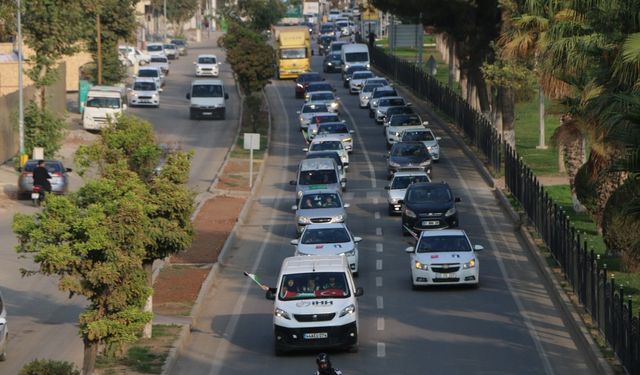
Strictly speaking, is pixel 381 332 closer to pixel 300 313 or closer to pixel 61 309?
pixel 300 313

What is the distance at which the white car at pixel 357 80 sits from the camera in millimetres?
85375

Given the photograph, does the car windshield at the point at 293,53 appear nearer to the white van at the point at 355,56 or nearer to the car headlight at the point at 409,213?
the white van at the point at 355,56

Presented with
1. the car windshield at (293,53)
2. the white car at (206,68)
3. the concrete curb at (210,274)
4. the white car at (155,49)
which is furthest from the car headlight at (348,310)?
the white car at (155,49)

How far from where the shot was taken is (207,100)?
246ft

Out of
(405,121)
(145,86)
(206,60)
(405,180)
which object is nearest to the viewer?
(405,180)

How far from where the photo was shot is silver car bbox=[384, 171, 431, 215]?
45.3 meters

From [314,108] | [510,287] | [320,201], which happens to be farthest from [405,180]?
[314,108]

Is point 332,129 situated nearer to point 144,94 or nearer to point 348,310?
point 144,94

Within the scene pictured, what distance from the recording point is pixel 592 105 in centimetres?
2366

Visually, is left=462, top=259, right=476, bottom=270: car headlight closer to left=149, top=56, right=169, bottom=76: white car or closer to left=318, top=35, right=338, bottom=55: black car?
left=149, top=56, right=169, bottom=76: white car

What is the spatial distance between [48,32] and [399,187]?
2468 centimetres

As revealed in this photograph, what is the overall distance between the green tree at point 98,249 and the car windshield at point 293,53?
70.5 m

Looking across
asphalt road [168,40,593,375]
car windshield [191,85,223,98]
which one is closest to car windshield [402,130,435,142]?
asphalt road [168,40,593,375]

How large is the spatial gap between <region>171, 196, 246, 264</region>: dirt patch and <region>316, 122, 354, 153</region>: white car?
979 cm
